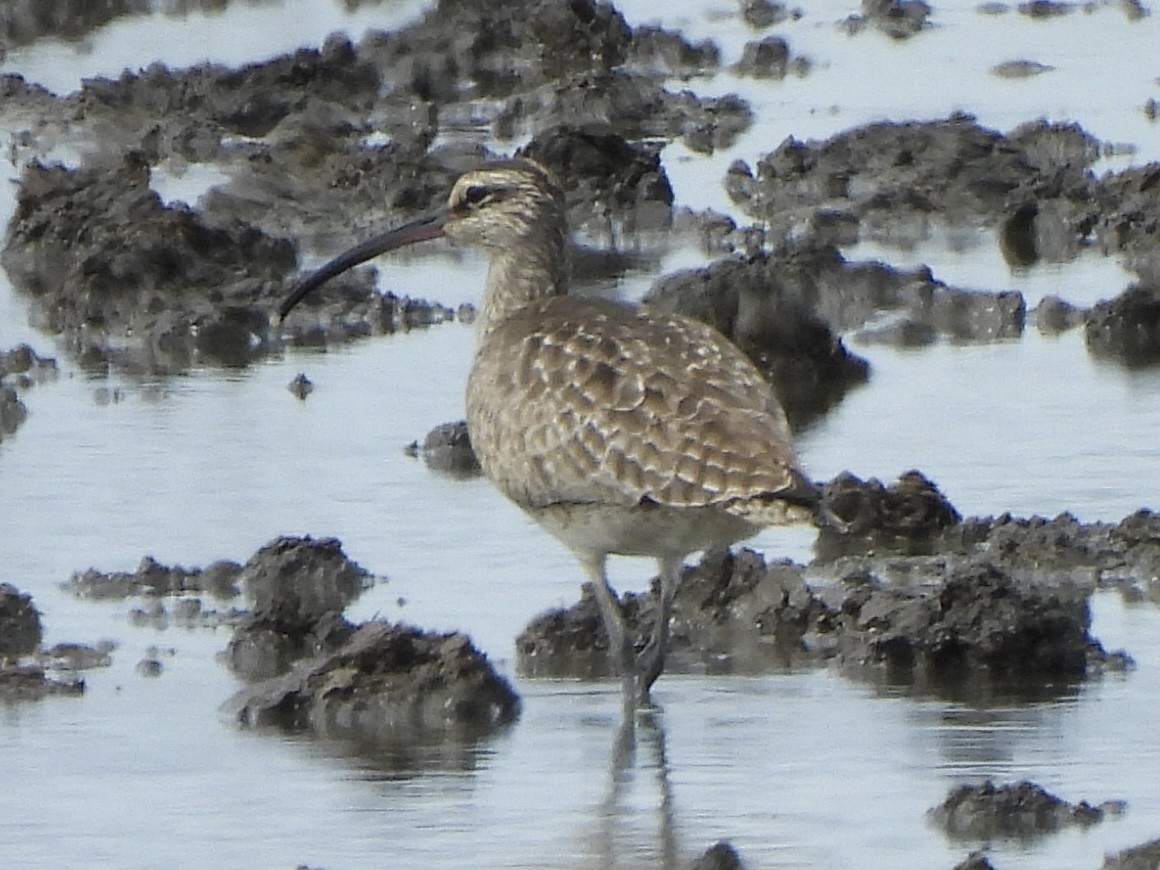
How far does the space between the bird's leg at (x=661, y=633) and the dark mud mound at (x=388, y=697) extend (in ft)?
1.32

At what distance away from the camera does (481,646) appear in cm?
1111

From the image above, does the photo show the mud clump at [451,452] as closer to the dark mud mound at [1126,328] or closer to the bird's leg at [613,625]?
the bird's leg at [613,625]

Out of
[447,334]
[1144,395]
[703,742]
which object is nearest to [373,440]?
[447,334]

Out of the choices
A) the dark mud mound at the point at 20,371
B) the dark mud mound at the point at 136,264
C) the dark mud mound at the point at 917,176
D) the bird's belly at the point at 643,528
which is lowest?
the bird's belly at the point at 643,528

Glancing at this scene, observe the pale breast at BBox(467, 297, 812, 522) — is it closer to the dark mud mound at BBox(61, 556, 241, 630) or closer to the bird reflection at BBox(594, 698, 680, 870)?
the bird reflection at BBox(594, 698, 680, 870)

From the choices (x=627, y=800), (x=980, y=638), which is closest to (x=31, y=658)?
(x=627, y=800)

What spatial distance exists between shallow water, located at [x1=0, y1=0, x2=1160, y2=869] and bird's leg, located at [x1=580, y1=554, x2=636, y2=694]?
0.36 ft

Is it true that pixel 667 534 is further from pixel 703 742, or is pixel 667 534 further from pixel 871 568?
pixel 871 568

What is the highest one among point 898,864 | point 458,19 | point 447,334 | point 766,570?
point 458,19

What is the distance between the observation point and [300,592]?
1148 cm

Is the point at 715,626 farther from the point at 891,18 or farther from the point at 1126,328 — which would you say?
the point at 891,18

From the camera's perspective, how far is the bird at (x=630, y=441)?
33.9ft

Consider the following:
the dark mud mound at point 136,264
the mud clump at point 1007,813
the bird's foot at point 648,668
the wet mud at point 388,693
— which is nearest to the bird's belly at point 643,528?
the bird's foot at point 648,668

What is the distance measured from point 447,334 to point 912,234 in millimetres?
2958
